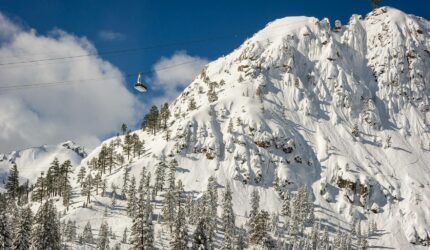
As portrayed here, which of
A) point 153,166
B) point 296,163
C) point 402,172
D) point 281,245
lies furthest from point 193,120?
point 402,172

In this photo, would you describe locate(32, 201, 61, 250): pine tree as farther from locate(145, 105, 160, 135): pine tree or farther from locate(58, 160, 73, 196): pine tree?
locate(145, 105, 160, 135): pine tree

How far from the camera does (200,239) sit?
172 feet

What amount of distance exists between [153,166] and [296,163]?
55586 millimetres

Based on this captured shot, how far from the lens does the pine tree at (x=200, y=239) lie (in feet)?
172

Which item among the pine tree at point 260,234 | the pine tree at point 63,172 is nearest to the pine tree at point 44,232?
the pine tree at point 260,234

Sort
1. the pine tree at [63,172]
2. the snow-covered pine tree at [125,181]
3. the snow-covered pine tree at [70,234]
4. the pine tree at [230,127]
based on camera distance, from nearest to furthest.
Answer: the snow-covered pine tree at [70,234] → the snow-covered pine tree at [125,181] → the pine tree at [63,172] → the pine tree at [230,127]

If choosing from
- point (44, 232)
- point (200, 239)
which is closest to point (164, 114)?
point (44, 232)

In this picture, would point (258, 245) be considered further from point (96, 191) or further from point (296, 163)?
point (296, 163)

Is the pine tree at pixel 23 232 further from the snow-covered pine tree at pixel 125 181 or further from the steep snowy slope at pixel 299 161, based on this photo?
the snow-covered pine tree at pixel 125 181

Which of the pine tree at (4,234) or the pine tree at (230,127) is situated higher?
the pine tree at (230,127)

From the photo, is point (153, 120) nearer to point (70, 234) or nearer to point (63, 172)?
point (63, 172)

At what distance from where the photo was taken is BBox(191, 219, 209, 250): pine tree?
52287 mm

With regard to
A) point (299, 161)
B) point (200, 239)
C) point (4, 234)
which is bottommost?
point (200, 239)

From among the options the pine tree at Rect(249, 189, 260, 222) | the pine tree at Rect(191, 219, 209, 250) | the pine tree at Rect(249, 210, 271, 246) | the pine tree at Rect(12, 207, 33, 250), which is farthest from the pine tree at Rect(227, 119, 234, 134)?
the pine tree at Rect(191, 219, 209, 250)
